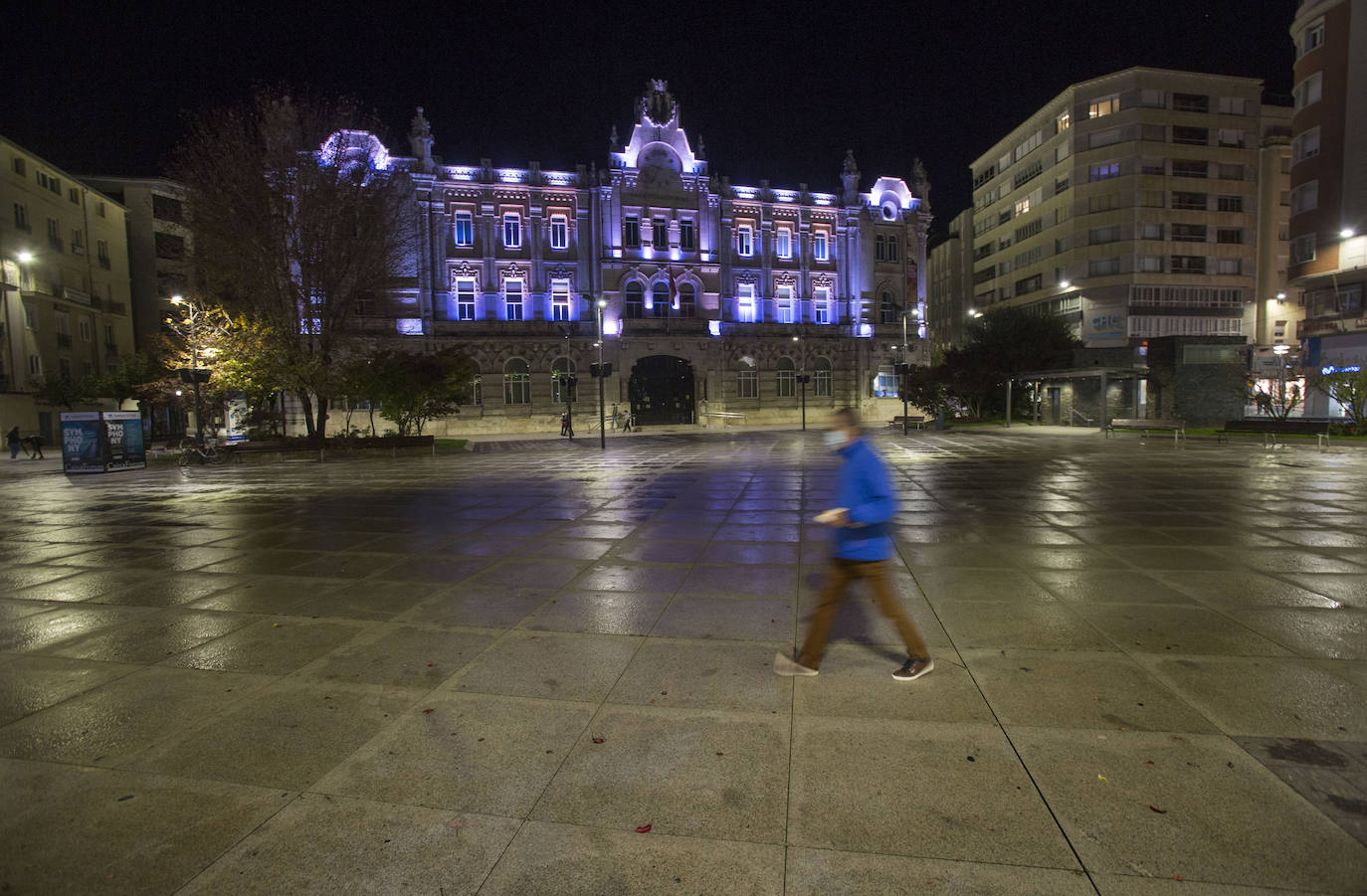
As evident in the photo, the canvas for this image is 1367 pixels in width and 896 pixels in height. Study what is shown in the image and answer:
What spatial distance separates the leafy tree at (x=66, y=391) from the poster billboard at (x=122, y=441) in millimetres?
20042

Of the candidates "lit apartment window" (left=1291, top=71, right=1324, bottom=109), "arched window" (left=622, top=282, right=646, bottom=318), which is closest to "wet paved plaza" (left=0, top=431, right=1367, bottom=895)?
"arched window" (left=622, top=282, right=646, bottom=318)

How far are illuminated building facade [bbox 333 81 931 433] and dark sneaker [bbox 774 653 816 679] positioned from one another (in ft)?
129

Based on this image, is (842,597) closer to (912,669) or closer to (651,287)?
(912,669)

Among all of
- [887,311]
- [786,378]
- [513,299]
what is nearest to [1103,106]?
[887,311]

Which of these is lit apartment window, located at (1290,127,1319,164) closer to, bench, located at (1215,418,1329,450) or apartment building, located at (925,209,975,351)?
bench, located at (1215,418,1329,450)

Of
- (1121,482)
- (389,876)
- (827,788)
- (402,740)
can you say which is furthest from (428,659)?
(1121,482)

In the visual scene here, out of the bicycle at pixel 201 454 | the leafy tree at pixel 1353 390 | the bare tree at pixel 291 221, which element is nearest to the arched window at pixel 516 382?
the bare tree at pixel 291 221

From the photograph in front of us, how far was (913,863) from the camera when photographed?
2.65 metres

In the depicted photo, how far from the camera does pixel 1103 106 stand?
5116cm

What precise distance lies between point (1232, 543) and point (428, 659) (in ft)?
29.7

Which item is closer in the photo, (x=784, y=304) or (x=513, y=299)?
(x=513, y=299)

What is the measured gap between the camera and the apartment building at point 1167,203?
50.3m

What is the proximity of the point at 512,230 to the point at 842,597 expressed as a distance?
45.3m

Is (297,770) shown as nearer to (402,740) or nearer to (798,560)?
(402,740)
